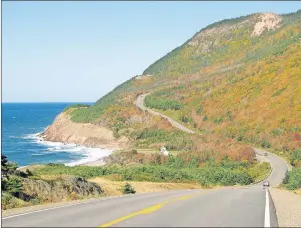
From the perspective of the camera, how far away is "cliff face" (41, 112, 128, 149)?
131m

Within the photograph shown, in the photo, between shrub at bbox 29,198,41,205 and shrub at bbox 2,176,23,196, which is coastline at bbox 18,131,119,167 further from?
shrub at bbox 29,198,41,205

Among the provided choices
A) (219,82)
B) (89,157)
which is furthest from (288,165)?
(219,82)

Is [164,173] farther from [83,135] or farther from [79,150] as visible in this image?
[83,135]

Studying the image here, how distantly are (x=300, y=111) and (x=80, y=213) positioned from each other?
97060 millimetres

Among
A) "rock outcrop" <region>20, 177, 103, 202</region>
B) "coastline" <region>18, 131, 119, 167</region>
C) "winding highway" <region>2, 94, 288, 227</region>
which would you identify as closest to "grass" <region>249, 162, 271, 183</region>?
"coastline" <region>18, 131, 119, 167</region>

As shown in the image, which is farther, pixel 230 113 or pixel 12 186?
pixel 230 113

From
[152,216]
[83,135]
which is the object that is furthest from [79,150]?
[152,216]

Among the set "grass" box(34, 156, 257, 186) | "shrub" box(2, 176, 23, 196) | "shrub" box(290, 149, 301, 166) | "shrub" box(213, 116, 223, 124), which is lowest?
"shrub" box(290, 149, 301, 166)

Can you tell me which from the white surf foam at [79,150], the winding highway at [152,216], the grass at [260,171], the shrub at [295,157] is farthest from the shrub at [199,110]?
the winding highway at [152,216]

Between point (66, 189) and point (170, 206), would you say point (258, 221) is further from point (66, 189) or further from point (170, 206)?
point (66, 189)

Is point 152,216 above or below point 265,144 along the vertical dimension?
above

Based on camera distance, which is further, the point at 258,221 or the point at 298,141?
the point at 298,141

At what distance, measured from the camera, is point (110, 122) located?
478ft

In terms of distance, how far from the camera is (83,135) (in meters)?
144
